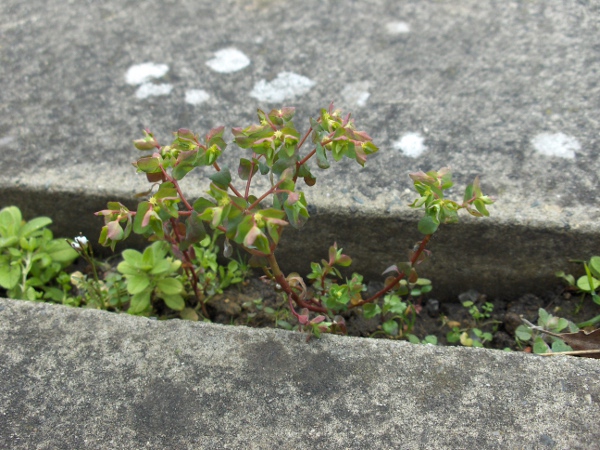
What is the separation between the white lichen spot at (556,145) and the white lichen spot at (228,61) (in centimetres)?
94

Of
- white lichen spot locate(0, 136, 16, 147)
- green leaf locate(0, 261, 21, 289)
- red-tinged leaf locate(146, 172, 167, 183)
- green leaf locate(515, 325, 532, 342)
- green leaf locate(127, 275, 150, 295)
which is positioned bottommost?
green leaf locate(515, 325, 532, 342)

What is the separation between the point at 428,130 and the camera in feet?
5.38

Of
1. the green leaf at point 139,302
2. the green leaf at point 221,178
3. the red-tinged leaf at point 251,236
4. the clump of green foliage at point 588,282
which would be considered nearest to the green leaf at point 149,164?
the green leaf at point 221,178

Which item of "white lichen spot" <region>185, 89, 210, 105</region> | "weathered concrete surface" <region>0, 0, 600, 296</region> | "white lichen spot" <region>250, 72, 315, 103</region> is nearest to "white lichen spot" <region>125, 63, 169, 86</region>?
"weathered concrete surface" <region>0, 0, 600, 296</region>

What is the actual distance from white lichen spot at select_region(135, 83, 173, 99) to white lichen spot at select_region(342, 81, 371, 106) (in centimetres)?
56

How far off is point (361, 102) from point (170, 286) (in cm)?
79

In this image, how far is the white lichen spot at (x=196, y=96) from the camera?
1.81 metres

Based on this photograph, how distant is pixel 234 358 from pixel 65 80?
1.24 m

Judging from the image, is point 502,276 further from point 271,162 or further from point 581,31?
point 581,31

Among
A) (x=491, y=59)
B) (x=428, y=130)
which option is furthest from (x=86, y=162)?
(x=491, y=59)

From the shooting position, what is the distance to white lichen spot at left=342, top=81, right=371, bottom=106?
1.76m

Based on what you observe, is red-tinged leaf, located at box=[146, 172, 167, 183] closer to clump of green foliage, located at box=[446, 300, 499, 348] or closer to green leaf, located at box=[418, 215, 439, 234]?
green leaf, located at box=[418, 215, 439, 234]

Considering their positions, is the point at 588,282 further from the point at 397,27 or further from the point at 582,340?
the point at 397,27

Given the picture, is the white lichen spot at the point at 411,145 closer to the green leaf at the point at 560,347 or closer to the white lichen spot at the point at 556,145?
the white lichen spot at the point at 556,145
